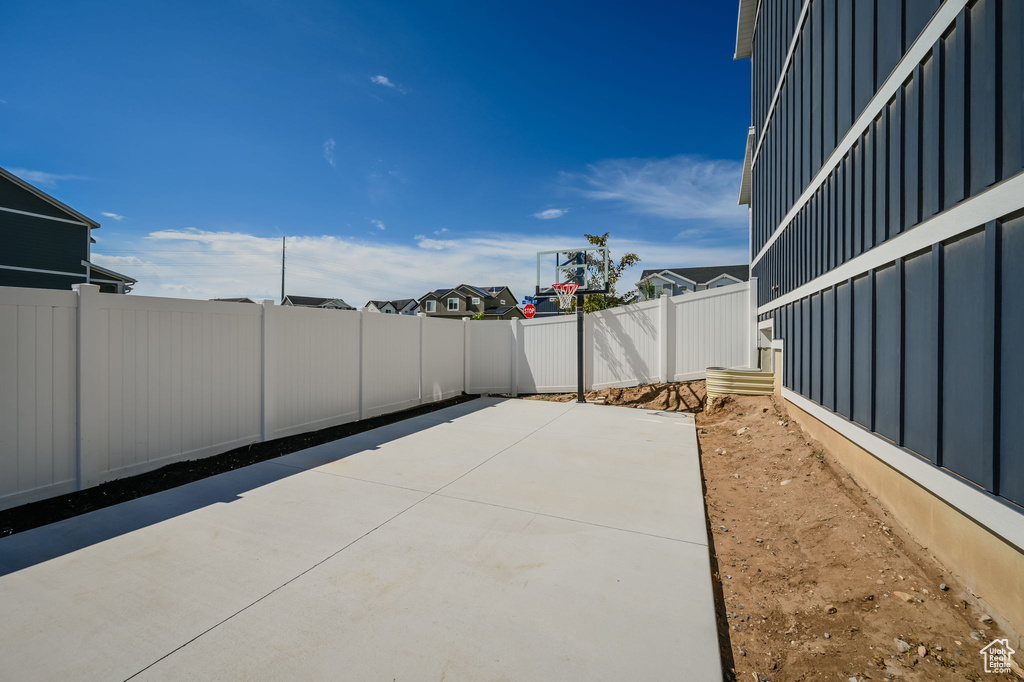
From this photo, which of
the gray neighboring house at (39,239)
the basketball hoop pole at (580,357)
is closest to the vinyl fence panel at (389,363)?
the basketball hoop pole at (580,357)

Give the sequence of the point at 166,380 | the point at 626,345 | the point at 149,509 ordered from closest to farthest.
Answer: the point at 149,509, the point at 166,380, the point at 626,345

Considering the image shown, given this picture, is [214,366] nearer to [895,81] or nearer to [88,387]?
[88,387]

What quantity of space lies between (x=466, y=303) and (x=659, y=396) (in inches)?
1406

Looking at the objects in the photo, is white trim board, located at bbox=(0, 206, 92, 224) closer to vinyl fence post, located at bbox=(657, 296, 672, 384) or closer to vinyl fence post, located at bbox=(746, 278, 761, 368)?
vinyl fence post, located at bbox=(657, 296, 672, 384)

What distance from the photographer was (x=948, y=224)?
2.47 meters

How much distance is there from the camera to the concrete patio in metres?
1.97

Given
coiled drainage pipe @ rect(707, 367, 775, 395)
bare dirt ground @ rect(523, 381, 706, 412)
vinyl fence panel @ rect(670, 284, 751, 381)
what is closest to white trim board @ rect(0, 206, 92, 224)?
bare dirt ground @ rect(523, 381, 706, 412)

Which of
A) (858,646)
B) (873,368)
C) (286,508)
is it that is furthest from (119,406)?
(873,368)

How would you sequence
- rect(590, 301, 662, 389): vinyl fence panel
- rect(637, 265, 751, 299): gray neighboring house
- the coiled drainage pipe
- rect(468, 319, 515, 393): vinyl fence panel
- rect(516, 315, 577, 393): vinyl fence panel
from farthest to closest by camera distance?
rect(637, 265, 751, 299): gray neighboring house → rect(468, 319, 515, 393): vinyl fence panel → rect(516, 315, 577, 393): vinyl fence panel → rect(590, 301, 662, 389): vinyl fence panel → the coiled drainage pipe

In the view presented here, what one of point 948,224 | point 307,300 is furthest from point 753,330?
point 307,300

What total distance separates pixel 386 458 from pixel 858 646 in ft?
15.0

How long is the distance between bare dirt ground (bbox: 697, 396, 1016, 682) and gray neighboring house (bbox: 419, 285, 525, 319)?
3853cm

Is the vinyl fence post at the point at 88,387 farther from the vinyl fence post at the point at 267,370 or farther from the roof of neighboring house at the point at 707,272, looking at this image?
the roof of neighboring house at the point at 707,272

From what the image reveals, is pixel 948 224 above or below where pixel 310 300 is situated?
below
